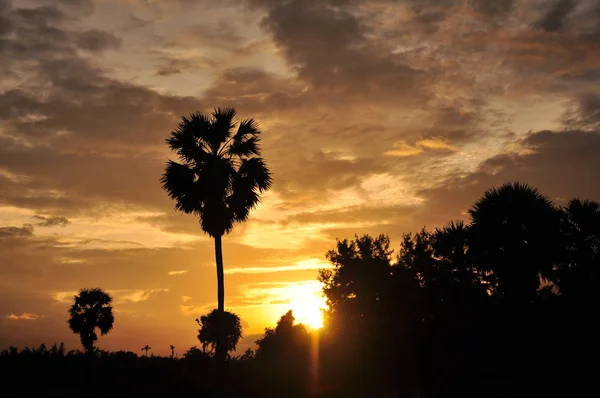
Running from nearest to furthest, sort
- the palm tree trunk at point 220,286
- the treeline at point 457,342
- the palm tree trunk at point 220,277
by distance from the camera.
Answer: the treeline at point 457,342
the palm tree trunk at point 220,286
the palm tree trunk at point 220,277

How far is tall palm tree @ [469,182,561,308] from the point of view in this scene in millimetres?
35156

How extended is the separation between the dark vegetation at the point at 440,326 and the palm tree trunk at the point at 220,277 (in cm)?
9

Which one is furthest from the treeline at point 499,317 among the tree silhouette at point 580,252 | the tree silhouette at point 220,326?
the tree silhouette at point 220,326

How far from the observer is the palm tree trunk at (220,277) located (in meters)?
31.6

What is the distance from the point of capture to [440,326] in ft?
129

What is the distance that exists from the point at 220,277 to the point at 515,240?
18238 millimetres

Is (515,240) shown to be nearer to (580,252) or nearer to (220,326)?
(580,252)

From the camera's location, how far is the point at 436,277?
43.3 metres

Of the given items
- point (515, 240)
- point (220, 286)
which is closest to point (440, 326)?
point (515, 240)

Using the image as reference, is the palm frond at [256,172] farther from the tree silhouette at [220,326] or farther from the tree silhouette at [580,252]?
the tree silhouette at [580,252]

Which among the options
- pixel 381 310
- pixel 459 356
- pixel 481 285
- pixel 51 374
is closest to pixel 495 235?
pixel 481 285

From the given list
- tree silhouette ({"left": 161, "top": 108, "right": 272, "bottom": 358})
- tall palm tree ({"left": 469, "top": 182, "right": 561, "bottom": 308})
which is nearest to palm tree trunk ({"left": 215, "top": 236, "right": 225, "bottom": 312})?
tree silhouette ({"left": 161, "top": 108, "right": 272, "bottom": 358})

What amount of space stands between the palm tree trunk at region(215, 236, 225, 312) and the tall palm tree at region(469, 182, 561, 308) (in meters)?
16.6

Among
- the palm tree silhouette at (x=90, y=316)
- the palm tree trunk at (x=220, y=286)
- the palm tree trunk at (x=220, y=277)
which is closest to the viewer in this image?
the palm tree trunk at (x=220, y=286)
